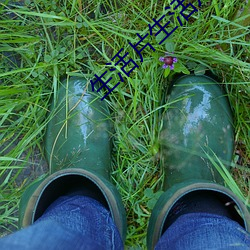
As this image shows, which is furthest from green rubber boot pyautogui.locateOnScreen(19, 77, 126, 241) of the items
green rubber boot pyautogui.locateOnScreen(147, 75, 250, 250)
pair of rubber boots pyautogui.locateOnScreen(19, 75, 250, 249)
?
green rubber boot pyautogui.locateOnScreen(147, 75, 250, 250)

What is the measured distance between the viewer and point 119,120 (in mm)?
1368

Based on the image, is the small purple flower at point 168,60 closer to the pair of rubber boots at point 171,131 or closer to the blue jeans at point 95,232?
the pair of rubber boots at point 171,131

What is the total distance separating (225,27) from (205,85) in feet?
0.61

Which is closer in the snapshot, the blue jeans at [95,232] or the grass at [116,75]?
the blue jeans at [95,232]

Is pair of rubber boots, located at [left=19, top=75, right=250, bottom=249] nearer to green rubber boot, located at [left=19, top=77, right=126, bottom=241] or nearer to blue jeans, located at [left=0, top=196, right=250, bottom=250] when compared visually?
green rubber boot, located at [left=19, top=77, right=126, bottom=241]

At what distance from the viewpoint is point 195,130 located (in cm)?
135

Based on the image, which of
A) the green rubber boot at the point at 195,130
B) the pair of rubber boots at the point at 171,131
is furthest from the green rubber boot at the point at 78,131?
the green rubber boot at the point at 195,130

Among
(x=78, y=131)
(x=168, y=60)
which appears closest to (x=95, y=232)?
(x=78, y=131)

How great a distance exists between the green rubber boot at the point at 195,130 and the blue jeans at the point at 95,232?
0.90 feet

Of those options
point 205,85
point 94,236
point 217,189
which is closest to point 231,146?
point 205,85

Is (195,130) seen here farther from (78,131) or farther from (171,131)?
(78,131)

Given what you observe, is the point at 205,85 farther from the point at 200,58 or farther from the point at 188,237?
the point at 188,237

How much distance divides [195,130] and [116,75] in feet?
0.99

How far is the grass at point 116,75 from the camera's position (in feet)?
4.34
